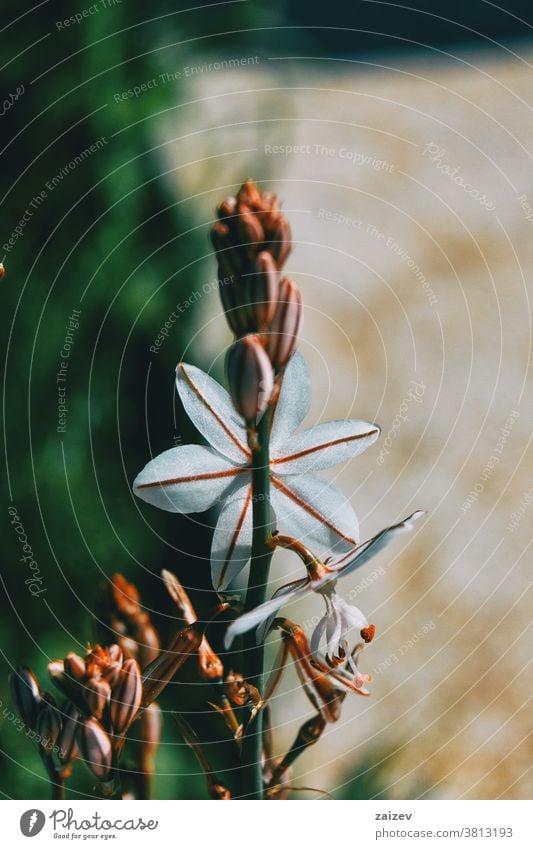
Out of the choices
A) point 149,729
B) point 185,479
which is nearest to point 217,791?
point 149,729

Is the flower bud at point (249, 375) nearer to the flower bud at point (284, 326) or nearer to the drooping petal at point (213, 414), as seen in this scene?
the flower bud at point (284, 326)

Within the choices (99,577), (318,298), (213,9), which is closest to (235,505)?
(99,577)

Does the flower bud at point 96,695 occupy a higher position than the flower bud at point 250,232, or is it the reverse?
the flower bud at point 250,232

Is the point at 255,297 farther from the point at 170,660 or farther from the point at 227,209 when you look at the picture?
the point at 170,660

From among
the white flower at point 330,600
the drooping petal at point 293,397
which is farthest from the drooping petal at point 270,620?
the drooping petal at point 293,397

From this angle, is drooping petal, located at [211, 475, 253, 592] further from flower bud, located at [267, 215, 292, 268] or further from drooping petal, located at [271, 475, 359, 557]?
flower bud, located at [267, 215, 292, 268]

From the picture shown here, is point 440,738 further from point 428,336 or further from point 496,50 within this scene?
point 496,50
